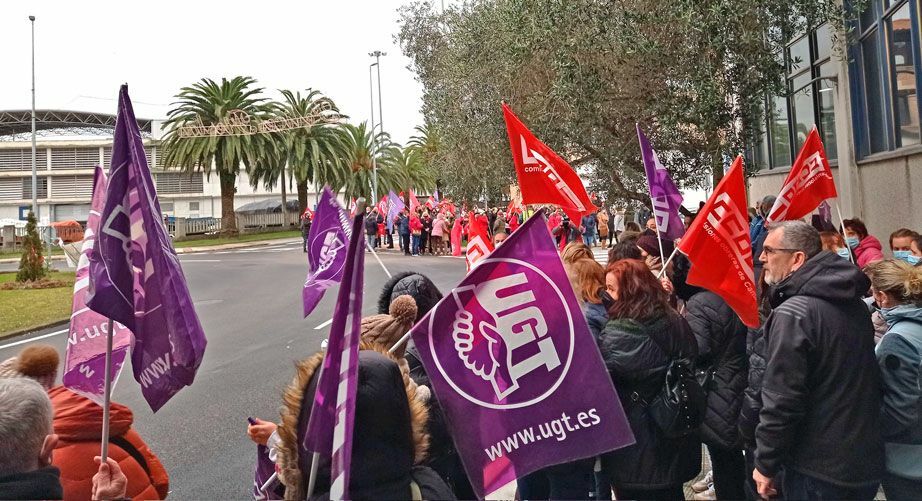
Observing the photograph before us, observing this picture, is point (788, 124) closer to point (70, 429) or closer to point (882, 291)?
point (882, 291)

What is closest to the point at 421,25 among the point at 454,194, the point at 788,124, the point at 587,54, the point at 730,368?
the point at 454,194

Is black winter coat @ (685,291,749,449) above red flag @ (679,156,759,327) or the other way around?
the other way around

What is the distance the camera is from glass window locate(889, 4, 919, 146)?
1262 cm

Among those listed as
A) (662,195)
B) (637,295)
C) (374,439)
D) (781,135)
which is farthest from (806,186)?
(781,135)

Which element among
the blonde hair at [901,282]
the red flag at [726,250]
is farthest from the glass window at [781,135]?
the blonde hair at [901,282]

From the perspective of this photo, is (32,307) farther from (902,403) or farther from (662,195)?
(902,403)

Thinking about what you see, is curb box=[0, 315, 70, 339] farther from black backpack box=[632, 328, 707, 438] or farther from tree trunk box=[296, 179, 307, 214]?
tree trunk box=[296, 179, 307, 214]

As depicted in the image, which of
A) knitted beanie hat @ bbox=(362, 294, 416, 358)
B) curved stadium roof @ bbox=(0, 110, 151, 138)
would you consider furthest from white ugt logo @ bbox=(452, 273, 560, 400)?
curved stadium roof @ bbox=(0, 110, 151, 138)

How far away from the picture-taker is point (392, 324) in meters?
3.67

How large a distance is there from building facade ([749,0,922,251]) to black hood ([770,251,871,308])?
1034 centimetres

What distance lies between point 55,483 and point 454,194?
34729 mm

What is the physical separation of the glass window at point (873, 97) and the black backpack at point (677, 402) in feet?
40.5

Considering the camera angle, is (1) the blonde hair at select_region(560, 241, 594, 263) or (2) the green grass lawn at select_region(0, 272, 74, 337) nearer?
(1) the blonde hair at select_region(560, 241, 594, 263)

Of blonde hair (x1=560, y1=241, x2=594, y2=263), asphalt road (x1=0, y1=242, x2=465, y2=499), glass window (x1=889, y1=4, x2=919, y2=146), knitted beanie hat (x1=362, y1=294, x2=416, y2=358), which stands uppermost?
glass window (x1=889, y1=4, x2=919, y2=146)
